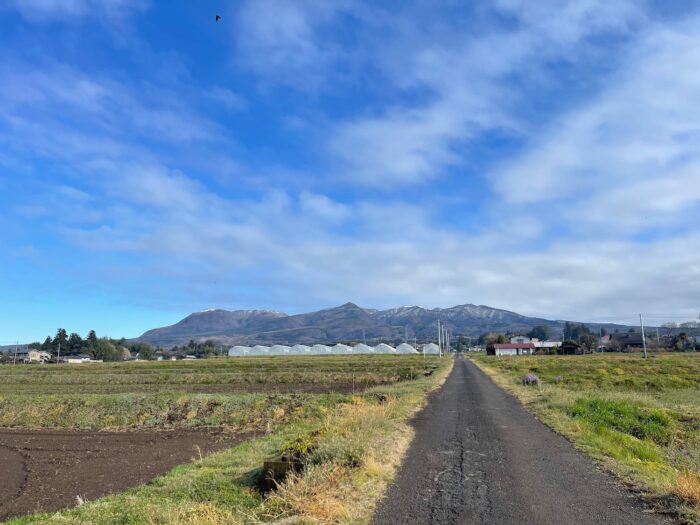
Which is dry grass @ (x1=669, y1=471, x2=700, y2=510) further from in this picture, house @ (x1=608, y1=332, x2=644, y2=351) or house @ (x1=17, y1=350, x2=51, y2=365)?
house @ (x1=17, y1=350, x2=51, y2=365)

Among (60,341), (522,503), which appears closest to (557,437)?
(522,503)

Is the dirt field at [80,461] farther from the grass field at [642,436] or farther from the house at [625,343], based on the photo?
the house at [625,343]

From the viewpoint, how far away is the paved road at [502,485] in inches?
283

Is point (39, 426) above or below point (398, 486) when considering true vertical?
below

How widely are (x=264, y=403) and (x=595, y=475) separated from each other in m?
22.8

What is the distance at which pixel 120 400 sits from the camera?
32.2 metres

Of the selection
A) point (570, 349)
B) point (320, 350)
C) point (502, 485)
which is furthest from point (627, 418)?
point (320, 350)

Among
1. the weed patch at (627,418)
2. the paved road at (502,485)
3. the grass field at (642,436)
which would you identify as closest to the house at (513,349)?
the grass field at (642,436)

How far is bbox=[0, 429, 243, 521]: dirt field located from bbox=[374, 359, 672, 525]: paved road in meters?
8.83

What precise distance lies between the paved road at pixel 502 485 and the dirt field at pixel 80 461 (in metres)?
8.83

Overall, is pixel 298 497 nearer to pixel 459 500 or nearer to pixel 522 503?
pixel 459 500

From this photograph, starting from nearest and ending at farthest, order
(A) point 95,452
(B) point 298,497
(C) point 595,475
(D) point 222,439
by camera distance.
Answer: (B) point 298,497 < (C) point 595,475 < (A) point 95,452 < (D) point 222,439

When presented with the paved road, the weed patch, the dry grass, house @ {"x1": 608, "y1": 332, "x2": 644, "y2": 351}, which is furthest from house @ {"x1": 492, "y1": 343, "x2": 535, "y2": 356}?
the dry grass

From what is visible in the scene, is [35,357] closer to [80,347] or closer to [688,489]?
[80,347]
